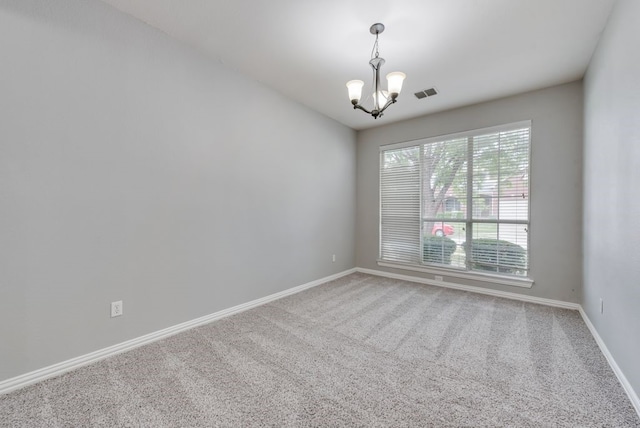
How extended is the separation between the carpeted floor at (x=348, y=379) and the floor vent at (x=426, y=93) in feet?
9.04

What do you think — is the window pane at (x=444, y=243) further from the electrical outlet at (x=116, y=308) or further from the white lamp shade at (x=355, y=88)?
the electrical outlet at (x=116, y=308)

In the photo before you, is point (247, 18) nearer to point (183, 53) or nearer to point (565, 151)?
point (183, 53)

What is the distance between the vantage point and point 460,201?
13.1 feet

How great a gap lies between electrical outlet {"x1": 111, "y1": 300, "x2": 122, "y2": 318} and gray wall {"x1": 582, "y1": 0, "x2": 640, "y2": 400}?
357cm

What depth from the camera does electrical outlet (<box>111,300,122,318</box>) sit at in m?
2.16

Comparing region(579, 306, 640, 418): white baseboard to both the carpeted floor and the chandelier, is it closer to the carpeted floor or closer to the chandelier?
the carpeted floor

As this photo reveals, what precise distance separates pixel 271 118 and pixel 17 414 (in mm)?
3255

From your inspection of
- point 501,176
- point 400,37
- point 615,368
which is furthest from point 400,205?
point 615,368

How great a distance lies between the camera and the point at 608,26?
7.17 feet

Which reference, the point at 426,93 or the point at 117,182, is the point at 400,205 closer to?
the point at 426,93

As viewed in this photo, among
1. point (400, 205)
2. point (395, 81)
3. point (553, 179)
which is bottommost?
point (400, 205)

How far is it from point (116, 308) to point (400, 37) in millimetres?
3354

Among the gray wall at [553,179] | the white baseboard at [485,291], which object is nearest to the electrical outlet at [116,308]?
the white baseboard at [485,291]

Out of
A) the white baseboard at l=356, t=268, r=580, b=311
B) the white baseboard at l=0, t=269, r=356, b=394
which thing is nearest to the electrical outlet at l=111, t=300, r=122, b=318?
the white baseboard at l=0, t=269, r=356, b=394
